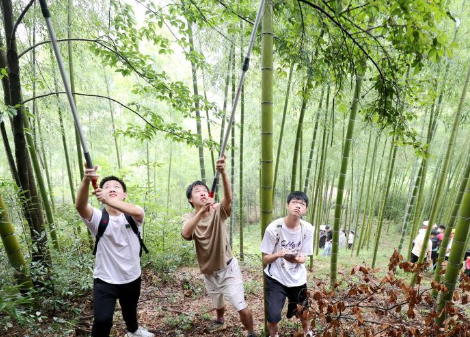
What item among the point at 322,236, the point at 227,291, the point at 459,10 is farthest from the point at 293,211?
the point at 322,236

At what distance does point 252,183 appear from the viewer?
1850cm

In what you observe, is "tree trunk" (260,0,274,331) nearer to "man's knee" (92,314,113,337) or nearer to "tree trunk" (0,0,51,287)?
"man's knee" (92,314,113,337)

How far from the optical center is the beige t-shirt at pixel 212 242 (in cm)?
244

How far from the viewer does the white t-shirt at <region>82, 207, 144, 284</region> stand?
6.94ft

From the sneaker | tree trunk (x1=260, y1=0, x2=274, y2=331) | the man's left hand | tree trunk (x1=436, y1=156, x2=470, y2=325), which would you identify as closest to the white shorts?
the sneaker

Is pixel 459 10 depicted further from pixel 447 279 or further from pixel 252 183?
pixel 252 183

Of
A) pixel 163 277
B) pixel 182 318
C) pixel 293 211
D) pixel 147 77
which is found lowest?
pixel 163 277

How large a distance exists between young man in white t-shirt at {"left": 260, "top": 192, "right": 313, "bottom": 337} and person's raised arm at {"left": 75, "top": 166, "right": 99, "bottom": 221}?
4.49ft

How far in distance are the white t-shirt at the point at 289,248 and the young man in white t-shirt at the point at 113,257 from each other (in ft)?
3.59

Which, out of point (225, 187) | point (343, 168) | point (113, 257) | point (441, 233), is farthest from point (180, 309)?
point (441, 233)

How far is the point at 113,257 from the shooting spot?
214cm

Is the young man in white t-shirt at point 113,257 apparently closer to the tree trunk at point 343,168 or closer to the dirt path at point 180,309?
the dirt path at point 180,309

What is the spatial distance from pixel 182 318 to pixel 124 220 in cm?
155

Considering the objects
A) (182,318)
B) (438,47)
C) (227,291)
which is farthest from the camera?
(182,318)
